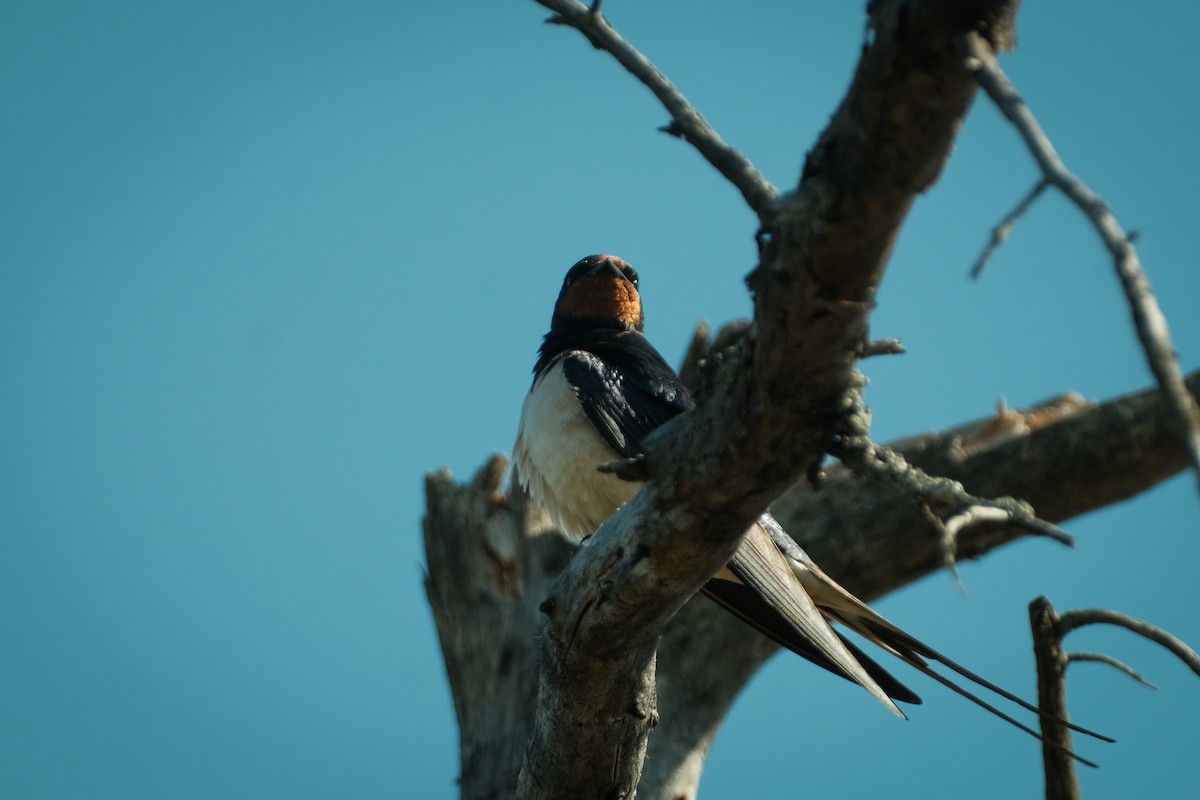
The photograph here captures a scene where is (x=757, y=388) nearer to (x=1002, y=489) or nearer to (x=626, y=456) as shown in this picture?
(x=626, y=456)

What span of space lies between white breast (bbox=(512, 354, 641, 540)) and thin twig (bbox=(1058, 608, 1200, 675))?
5.69ft

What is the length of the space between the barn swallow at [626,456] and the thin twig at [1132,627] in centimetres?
42

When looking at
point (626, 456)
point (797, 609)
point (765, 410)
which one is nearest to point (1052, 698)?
point (797, 609)

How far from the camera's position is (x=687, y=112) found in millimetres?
2096

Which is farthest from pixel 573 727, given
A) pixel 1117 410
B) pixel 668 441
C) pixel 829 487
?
pixel 1117 410

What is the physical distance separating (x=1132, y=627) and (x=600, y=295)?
3.19 meters

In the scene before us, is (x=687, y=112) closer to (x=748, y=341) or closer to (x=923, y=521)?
(x=748, y=341)

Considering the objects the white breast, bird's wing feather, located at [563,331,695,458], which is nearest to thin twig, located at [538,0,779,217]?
bird's wing feather, located at [563,331,695,458]

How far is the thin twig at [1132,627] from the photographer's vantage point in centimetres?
322

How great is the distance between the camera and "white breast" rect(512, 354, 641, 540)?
4.77 m

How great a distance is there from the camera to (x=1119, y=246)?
139 cm

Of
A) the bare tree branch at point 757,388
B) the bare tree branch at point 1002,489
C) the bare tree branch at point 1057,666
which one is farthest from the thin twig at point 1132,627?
the bare tree branch at point 1002,489

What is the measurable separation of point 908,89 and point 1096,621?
2189 mm

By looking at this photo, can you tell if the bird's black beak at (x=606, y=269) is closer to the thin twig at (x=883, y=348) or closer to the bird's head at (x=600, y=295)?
the bird's head at (x=600, y=295)
